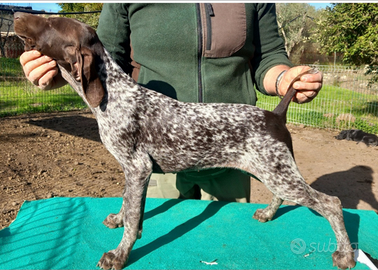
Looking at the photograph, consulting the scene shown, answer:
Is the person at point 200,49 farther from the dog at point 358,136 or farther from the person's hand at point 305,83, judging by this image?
the dog at point 358,136

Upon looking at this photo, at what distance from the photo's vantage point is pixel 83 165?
286 inches

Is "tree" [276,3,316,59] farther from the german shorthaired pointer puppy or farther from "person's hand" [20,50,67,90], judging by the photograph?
"person's hand" [20,50,67,90]

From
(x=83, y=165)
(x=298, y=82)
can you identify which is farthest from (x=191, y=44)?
(x=83, y=165)

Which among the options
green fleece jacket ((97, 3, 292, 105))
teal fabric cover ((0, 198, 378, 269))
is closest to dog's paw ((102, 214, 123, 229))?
teal fabric cover ((0, 198, 378, 269))

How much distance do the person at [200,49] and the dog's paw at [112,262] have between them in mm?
1327

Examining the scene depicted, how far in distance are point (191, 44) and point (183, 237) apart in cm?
162

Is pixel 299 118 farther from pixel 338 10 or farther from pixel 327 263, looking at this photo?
pixel 327 263

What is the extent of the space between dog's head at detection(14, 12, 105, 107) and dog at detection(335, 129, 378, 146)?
9.17 meters

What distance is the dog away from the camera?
930 centimetres

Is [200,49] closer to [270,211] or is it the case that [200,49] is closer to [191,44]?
[191,44]

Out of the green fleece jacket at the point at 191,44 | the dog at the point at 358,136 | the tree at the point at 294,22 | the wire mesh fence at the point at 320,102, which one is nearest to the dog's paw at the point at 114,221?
the green fleece jacket at the point at 191,44

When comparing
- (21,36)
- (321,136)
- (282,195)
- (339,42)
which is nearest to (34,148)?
(21,36)

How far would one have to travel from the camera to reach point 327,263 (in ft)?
8.11

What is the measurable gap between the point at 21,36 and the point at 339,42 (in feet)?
36.2
